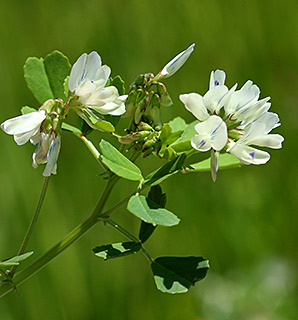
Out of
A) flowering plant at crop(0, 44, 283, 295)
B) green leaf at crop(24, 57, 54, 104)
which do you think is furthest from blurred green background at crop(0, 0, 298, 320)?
flowering plant at crop(0, 44, 283, 295)

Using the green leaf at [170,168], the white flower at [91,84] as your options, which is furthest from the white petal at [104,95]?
the green leaf at [170,168]

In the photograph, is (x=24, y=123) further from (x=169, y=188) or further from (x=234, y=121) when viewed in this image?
(x=169, y=188)

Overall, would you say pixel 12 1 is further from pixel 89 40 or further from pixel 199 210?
pixel 199 210

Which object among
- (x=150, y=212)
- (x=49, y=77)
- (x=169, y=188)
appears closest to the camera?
(x=150, y=212)

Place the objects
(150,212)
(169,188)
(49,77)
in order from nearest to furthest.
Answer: (150,212) < (49,77) < (169,188)

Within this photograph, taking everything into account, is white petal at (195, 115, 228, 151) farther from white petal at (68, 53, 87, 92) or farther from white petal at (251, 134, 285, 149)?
white petal at (68, 53, 87, 92)

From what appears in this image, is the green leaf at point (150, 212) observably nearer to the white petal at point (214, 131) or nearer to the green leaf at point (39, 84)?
the white petal at point (214, 131)

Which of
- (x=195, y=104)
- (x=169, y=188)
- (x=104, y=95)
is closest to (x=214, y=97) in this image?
(x=195, y=104)

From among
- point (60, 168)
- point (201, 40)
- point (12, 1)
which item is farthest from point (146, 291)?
point (12, 1)
